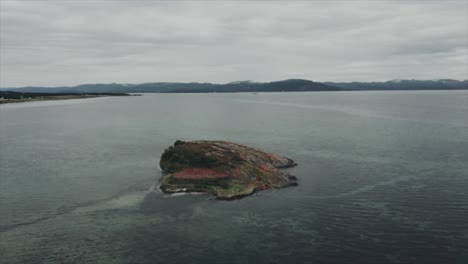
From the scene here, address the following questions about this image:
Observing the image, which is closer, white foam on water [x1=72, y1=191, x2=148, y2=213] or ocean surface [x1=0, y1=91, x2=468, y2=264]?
ocean surface [x1=0, y1=91, x2=468, y2=264]

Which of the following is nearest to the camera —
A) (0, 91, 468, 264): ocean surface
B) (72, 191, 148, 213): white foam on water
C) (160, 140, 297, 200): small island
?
(0, 91, 468, 264): ocean surface

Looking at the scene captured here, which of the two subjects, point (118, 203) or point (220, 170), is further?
point (220, 170)

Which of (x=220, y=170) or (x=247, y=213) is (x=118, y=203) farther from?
(x=247, y=213)

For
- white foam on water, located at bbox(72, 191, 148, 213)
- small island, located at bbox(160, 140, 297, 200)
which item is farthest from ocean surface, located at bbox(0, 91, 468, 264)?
small island, located at bbox(160, 140, 297, 200)

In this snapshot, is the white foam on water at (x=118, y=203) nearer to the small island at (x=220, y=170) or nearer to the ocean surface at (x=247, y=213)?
the ocean surface at (x=247, y=213)

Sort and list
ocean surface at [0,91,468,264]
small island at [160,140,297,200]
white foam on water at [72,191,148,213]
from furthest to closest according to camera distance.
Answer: small island at [160,140,297,200]
white foam on water at [72,191,148,213]
ocean surface at [0,91,468,264]

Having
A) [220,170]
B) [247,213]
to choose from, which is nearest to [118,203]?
[220,170]

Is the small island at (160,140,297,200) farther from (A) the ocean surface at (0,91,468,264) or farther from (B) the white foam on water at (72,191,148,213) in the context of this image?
(B) the white foam on water at (72,191,148,213)

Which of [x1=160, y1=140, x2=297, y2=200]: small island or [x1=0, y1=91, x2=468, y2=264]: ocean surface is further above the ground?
[x1=160, y1=140, x2=297, y2=200]: small island
